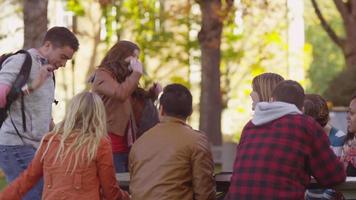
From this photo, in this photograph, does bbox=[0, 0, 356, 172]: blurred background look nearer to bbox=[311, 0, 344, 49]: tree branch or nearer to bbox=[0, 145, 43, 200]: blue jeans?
bbox=[311, 0, 344, 49]: tree branch

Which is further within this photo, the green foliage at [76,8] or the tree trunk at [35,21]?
the green foliage at [76,8]

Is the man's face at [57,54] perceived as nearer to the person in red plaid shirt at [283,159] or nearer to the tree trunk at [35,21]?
the person in red plaid shirt at [283,159]

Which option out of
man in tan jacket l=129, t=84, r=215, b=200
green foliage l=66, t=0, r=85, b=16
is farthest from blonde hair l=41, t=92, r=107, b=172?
green foliage l=66, t=0, r=85, b=16

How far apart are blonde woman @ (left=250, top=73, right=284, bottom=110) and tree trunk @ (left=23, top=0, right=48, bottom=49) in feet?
25.7

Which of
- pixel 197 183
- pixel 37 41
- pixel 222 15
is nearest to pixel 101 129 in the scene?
pixel 197 183

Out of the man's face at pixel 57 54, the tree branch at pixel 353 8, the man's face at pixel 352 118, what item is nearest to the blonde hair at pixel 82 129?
the man's face at pixel 57 54

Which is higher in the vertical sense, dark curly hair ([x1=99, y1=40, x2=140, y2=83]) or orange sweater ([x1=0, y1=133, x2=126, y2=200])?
dark curly hair ([x1=99, y1=40, x2=140, y2=83])

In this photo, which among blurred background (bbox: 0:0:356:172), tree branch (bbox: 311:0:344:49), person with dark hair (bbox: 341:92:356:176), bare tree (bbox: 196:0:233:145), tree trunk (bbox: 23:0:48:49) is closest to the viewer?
person with dark hair (bbox: 341:92:356:176)

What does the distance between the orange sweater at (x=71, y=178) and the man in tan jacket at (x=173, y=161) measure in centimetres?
23

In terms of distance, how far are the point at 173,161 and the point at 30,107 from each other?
4.66ft

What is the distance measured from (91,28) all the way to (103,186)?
96.7 feet

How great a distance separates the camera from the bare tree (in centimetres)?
2433

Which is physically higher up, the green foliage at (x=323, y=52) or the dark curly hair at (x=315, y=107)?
the dark curly hair at (x=315, y=107)

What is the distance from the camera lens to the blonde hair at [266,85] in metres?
7.59
